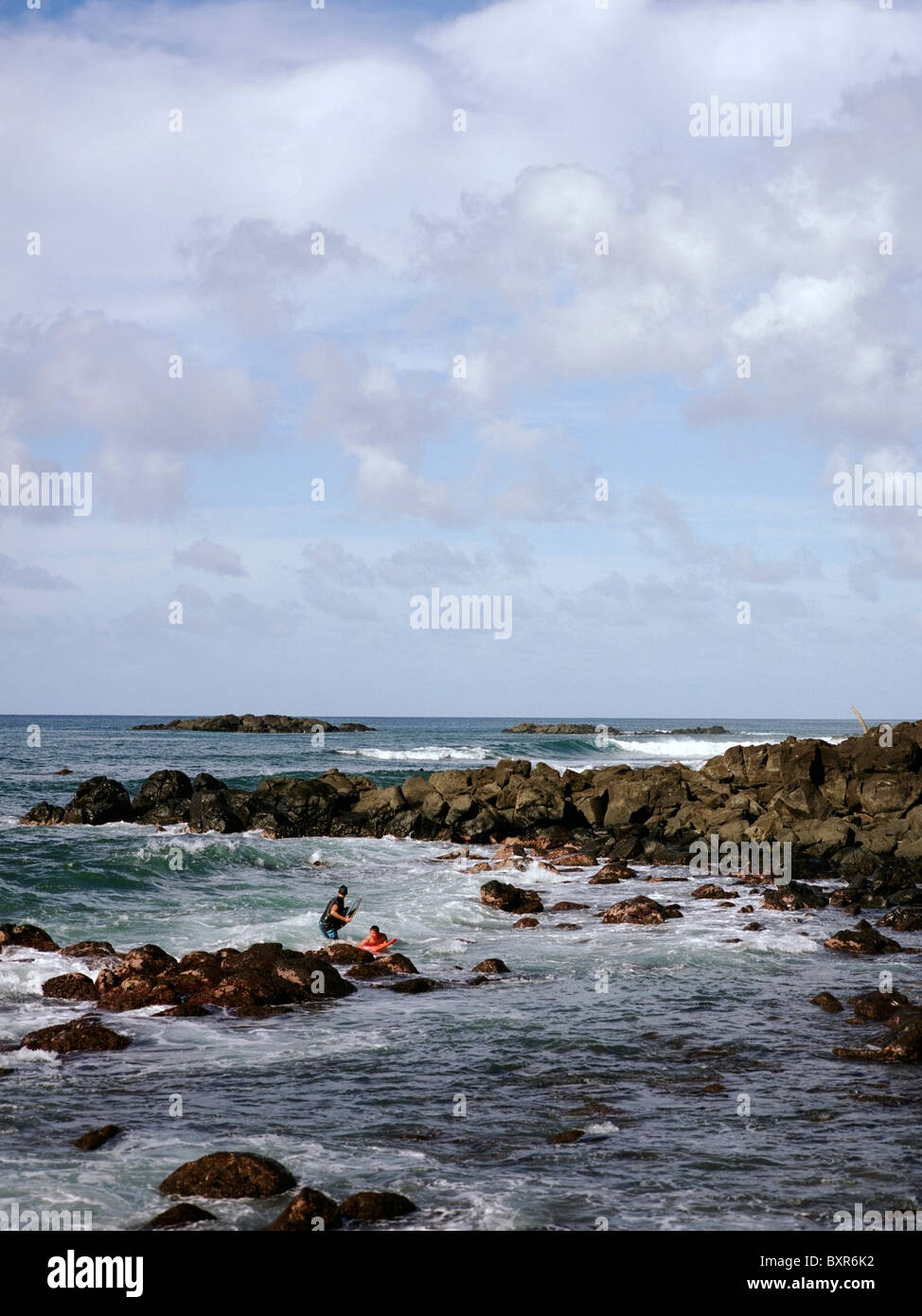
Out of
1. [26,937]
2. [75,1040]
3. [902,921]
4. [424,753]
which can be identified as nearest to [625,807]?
[902,921]

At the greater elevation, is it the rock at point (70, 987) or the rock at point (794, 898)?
the rock at point (70, 987)

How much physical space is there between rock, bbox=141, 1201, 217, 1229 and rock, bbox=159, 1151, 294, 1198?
488mm

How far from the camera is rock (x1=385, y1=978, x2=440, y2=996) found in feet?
60.5

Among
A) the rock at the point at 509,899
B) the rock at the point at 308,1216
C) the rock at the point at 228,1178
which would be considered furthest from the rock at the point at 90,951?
the rock at the point at 308,1216

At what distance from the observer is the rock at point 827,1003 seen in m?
17.1

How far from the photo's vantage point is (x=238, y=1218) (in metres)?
9.74

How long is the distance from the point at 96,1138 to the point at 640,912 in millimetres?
15582

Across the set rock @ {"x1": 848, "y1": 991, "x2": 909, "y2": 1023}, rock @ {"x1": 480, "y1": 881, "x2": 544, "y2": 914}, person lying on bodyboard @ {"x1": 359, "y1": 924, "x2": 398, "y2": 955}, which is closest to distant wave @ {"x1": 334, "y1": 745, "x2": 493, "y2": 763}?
rock @ {"x1": 480, "y1": 881, "x2": 544, "y2": 914}

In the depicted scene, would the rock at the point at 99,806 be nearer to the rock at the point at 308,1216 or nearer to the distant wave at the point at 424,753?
the rock at the point at 308,1216

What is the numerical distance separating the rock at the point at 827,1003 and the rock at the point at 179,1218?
10.9 metres

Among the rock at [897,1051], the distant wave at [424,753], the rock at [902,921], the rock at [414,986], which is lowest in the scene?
the distant wave at [424,753]
